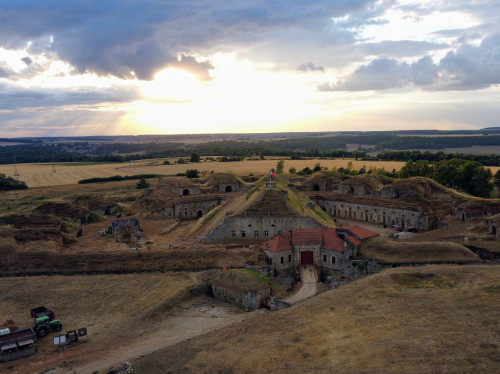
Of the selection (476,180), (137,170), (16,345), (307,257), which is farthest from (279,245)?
(137,170)

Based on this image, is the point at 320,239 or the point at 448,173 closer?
the point at 320,239

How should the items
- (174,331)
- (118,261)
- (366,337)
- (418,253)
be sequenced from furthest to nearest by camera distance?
(118,261) → (418,253) → (174,331) → (366,337)

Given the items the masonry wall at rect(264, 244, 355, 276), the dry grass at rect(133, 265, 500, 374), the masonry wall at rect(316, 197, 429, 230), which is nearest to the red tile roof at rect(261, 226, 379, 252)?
the masonry wall at rect(264, 244, 355, 276)

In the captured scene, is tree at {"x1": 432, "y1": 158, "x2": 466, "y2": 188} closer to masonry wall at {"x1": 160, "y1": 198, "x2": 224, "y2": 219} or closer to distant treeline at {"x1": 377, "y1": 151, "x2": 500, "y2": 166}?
distant treeline at {"x1": 377, "y1": 151, "x2": 500, "y2": 166}

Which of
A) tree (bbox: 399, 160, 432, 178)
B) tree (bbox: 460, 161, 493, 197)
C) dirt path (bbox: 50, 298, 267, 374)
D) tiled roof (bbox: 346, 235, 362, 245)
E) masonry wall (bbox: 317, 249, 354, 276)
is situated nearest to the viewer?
dirt path (bbox: 50, 298, 267, 374)

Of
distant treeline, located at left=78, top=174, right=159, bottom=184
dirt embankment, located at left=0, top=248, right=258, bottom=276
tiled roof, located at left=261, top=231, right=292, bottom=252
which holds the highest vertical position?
distant treeline, located at left=78, top=174, right=159, bottom=184

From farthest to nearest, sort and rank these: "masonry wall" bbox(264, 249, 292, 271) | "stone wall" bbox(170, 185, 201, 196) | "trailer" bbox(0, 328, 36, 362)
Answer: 1. "stone wall" bbox(170, 185, 201, 196)
2. "masonry wall" bbox(264, 249, 292, 271)
3. "trailer" bbox(0, 328, 36, 362)

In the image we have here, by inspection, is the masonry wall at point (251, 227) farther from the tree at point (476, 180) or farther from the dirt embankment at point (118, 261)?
the tree at point (476, 180)

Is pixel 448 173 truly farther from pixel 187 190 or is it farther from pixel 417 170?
pixel 187 190
